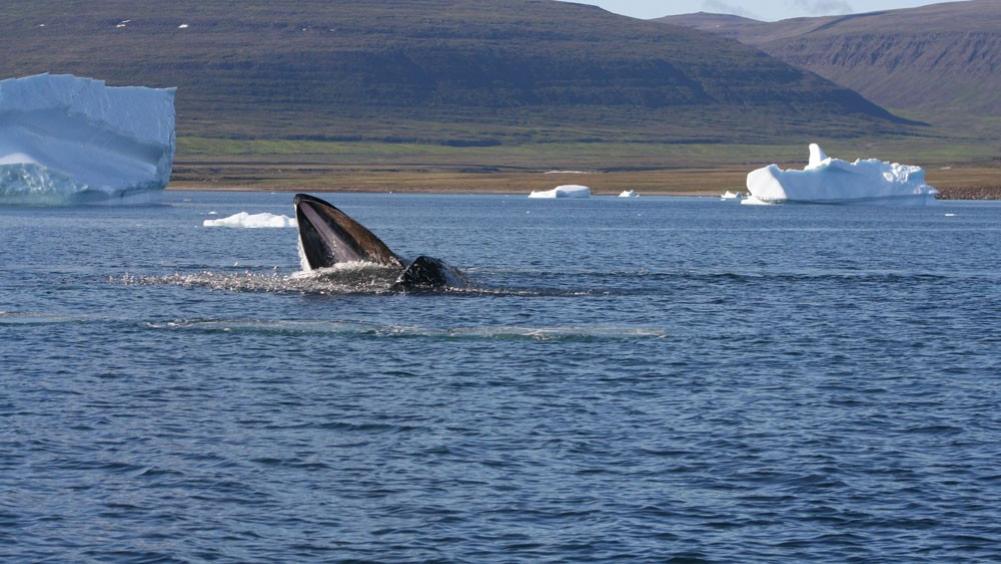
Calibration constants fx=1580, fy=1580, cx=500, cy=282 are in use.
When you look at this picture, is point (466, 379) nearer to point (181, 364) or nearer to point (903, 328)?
point (181, 364)

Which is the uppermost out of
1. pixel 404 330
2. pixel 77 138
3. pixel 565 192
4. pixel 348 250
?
pixel 77 138

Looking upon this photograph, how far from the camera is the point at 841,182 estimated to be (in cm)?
14275

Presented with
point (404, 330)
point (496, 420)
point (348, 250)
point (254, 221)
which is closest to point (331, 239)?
point (348, 250)

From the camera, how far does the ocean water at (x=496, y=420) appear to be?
63.4ft

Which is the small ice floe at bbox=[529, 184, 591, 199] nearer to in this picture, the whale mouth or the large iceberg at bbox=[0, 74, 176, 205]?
the large iceberg at bbox=[0, 74, 176, 205]

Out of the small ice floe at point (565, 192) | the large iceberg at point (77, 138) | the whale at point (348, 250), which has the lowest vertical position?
the small ice floe at point (565, 192)

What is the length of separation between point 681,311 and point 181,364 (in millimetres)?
16824

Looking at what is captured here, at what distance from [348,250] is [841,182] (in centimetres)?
10280

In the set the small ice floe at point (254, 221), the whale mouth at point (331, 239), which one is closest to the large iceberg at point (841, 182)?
the small ice floe at point (254, 221)

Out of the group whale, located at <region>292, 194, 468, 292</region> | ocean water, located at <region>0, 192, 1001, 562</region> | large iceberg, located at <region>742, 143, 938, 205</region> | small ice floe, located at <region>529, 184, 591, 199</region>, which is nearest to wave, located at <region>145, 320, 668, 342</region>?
ocean water, located at <region>0, 192, 1001, 562</region>

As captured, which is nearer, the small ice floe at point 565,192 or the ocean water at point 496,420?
the ocean water at point 496,420

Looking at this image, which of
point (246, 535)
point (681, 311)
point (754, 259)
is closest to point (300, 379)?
point (246, 535)

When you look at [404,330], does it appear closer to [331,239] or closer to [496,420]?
[331,239]

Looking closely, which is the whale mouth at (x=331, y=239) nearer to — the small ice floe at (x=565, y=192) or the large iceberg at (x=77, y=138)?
the large iceberg at (x=77, y=138)
